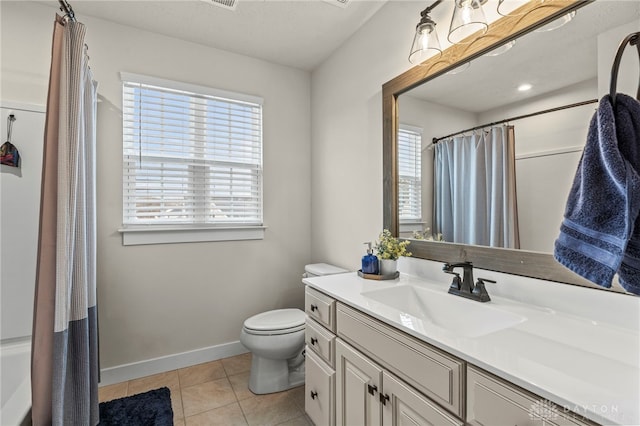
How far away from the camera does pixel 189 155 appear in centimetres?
238

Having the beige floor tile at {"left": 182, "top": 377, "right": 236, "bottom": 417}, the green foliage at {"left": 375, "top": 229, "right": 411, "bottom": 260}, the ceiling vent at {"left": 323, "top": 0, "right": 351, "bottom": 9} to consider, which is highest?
the ceiling vent at {"left": 323, "top": 0, "right": 351, "bottom": 9}

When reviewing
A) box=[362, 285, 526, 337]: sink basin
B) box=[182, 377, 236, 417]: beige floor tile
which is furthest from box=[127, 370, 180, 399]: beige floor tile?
box=[362, 285, 526, 337]: sink basin

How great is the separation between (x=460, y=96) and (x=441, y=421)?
1.35 meters

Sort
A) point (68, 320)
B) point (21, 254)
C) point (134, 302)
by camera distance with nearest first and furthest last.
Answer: point (68, 320)
point (21, 254)
point (134, 302)

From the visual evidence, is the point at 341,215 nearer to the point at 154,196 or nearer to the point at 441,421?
the point at 154,196

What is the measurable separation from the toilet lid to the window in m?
0.74

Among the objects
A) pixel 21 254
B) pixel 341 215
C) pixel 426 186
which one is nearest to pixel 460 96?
pixel 426 186

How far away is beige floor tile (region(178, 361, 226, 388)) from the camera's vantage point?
7.09 ft

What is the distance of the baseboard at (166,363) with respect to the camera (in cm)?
213

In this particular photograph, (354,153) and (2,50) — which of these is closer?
(2,50)

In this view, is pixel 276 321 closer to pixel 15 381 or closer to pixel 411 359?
pixel 411 359

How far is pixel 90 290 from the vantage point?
1.56 meters

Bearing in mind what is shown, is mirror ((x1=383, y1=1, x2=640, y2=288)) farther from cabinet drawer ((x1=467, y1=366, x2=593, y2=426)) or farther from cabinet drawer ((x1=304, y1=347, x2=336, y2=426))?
cabinet drawer ((x1=304, y1=347, x2=336, y2=426))

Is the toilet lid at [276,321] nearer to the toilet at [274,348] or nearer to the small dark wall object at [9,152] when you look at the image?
the toilet at [274,348]
